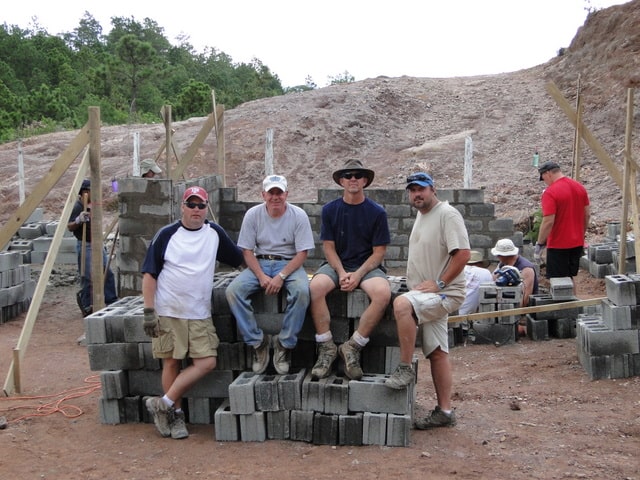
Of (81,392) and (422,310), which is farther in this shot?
(81,392)

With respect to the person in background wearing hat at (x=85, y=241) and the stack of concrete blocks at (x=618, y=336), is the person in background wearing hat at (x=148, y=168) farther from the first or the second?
the stack of concrete blocks at (x=618, y=336)

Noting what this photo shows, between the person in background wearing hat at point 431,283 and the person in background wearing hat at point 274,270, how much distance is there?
2.58 ft

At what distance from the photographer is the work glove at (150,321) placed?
543 centimetres

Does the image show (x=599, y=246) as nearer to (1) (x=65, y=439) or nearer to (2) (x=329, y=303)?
(2) (x=329, y=303)

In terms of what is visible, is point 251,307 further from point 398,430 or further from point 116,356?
point 398,430

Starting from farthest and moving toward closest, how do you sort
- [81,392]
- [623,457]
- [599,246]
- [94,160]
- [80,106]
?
[80,106]
[599,246]
[94,160]
[81,392]
[623,457]

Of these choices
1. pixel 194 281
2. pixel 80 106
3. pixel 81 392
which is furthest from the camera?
pixel 80 106

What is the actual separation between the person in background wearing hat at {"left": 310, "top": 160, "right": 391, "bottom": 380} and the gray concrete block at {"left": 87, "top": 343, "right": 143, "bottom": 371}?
1442 millimetres

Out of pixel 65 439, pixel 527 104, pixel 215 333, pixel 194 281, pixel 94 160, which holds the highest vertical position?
pixel 527 104

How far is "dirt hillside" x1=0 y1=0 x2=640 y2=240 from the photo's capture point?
59.2ft

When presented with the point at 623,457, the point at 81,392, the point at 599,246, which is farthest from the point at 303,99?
the point at 623,457

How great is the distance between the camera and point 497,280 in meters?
8.52

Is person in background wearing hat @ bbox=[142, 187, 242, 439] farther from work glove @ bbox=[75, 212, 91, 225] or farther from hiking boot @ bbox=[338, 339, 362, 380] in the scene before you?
work glove @ bbox=[75, 212, 91, 225]

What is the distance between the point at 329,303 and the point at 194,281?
1025mm
